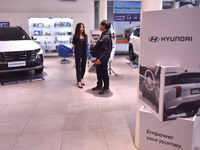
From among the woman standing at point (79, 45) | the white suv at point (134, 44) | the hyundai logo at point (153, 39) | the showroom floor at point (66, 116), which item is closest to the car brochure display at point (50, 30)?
the white suv at point (134, 44)

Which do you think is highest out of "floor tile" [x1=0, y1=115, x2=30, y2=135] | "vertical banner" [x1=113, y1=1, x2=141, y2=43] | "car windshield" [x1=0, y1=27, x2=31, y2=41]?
"vertical banner" [x1=113, y1=1, x2=141, y2=43]

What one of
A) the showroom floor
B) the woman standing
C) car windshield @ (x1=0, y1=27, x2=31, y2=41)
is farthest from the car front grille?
the woman standing

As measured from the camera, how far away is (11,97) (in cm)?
447

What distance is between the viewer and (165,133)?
7.09ft

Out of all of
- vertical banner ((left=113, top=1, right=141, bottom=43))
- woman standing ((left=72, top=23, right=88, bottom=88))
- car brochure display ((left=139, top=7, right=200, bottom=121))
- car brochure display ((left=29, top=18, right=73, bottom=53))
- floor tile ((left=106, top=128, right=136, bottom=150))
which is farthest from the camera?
vertical banner ((left=113, top=1, right=141, bottom=43))

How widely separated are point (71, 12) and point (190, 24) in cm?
919

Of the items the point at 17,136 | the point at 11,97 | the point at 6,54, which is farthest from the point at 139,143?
the point at 6,54

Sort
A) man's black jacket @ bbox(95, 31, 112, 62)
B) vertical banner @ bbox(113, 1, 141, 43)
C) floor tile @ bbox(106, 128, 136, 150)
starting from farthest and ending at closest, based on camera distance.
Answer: vertical banner @ bbox(113, 1, 141, 43)
man's black jacket @ bbox(95, 31, 112, 62)
floor tile @ bbox(106, 128, 136, 150)

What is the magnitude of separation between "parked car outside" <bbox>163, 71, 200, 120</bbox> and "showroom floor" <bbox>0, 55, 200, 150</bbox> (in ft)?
2.82

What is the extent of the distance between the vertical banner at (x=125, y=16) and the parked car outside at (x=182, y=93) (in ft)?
31.3

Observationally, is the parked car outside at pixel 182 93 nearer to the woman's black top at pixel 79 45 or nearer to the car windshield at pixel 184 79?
the car windshield at pixel 184 79

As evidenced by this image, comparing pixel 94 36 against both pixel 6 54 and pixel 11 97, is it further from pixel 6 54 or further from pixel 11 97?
pixel 11 97

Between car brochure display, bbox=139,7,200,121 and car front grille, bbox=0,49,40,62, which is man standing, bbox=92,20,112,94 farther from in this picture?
car front grille, bbox=0,49,40,62

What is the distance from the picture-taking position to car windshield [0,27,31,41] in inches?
247
